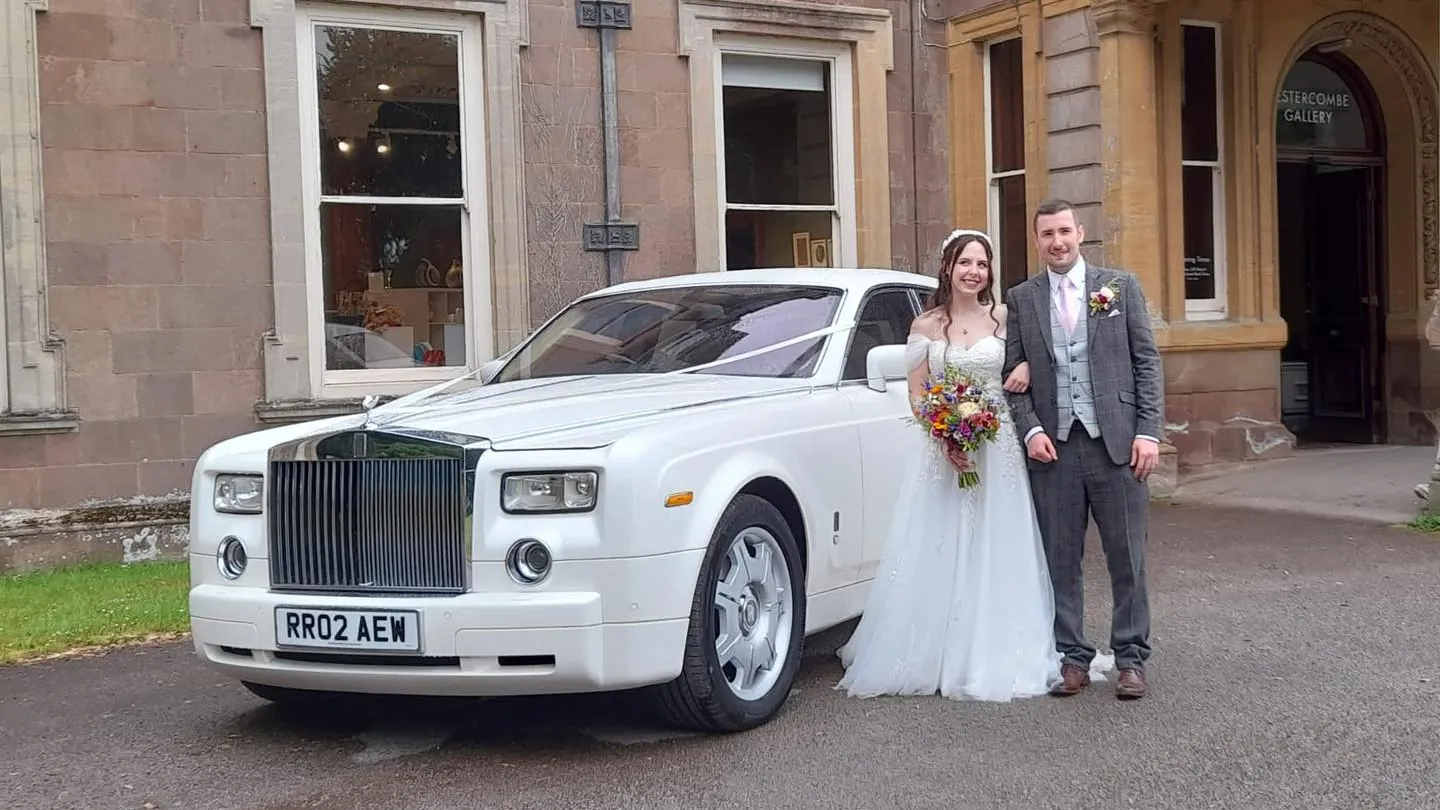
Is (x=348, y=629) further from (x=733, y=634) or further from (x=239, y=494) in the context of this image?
(x=733, y=634)

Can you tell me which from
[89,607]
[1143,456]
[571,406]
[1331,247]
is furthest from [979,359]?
[1331,247]

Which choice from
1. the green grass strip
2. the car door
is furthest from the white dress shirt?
the green grass strip

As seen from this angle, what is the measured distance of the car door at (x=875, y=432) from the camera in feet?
19.4

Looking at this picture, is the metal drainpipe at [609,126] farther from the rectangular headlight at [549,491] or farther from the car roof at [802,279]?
the rectangular headlight at [549,491]

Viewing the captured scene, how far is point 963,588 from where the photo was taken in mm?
5555

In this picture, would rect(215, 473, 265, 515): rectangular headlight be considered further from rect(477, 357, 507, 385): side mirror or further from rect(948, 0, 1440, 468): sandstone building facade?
rect(948, 0, 1440, 468): sandstone building facade

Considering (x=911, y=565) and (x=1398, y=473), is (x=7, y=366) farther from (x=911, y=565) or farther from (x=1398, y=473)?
(x=1398, y=473)

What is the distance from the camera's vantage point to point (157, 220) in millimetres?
9969

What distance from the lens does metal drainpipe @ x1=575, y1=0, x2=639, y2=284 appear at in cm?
1140

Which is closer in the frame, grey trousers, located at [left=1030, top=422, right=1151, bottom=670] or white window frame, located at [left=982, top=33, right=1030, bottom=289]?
grey trousers, located at [left=1030, top=422, right=1151, bottom=670]

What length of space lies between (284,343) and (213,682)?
4.56 m

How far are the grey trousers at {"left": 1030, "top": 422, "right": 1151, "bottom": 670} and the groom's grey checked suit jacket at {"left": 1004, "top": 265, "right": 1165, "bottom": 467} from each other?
0.09 meters

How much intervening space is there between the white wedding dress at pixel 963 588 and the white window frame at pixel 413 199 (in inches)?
235

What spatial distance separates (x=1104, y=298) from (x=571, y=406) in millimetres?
1992
